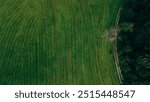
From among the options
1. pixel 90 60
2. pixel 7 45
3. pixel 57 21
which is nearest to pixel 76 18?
pixel 57 21

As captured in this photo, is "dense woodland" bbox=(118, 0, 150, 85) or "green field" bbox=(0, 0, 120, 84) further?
"green field" bbox=(0, 0, 120, 84)

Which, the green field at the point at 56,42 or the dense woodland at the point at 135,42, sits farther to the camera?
the green field at the point at 56,42

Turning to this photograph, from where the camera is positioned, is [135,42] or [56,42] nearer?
[135,42]

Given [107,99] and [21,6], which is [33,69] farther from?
[107,99]

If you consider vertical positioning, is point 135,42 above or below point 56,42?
below
